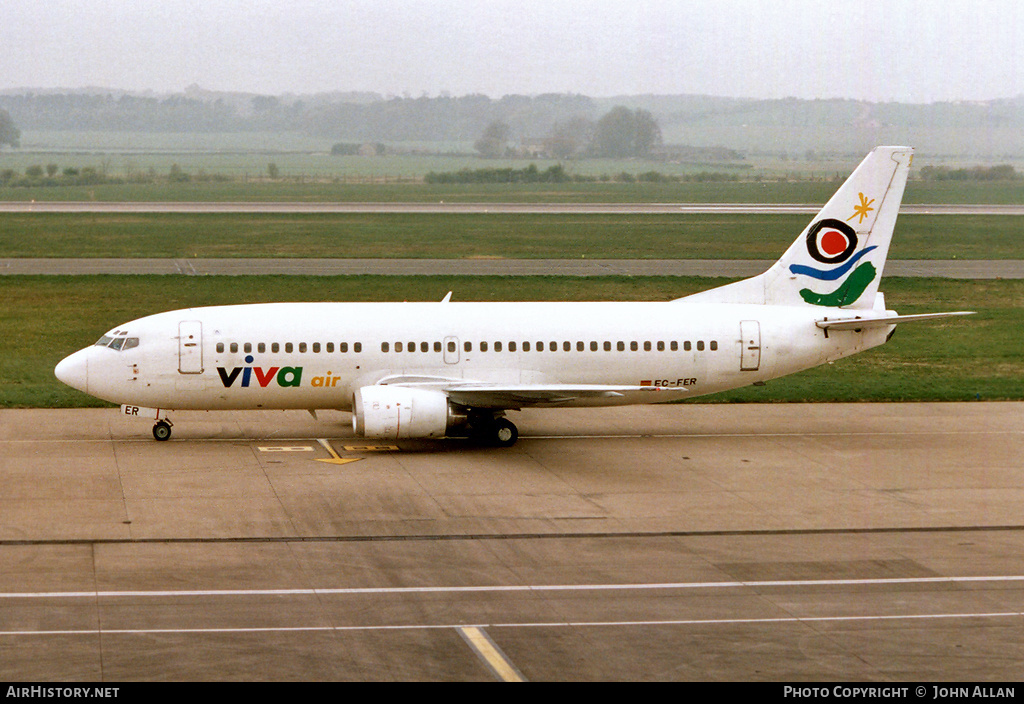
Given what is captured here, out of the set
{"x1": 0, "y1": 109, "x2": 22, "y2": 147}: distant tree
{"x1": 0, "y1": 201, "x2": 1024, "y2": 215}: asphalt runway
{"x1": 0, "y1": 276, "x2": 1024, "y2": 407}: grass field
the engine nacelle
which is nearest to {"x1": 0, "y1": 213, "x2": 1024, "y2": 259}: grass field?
{"x1": 0, "y1": 201, "x2": 1024, "y2": 215}: asphalt runway

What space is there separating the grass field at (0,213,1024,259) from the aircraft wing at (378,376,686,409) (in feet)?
139

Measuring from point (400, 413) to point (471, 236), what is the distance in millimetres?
54940

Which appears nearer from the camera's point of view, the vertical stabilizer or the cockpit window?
the cockpit window

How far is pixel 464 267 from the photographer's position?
229ft

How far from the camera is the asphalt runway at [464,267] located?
220 feet

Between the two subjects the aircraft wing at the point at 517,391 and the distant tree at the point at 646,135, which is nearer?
the aircraft wing at the point at 517,391

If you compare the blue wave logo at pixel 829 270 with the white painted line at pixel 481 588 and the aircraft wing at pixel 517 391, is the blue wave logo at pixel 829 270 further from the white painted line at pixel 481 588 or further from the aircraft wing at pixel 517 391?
the white painted line at pixel 481 588

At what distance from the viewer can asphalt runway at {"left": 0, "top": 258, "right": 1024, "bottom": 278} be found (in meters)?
67.1

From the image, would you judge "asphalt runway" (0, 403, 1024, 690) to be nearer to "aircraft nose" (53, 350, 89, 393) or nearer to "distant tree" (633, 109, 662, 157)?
"aircraft nose" (53, 350, 89, 393)

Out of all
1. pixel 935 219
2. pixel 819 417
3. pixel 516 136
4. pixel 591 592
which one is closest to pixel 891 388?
pixel 819 417

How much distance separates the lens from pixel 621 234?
8500cm

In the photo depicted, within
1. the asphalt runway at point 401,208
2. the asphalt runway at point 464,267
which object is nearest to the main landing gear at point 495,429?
the asphalt runway at point 464,267

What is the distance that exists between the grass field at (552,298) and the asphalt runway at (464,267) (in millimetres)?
3257

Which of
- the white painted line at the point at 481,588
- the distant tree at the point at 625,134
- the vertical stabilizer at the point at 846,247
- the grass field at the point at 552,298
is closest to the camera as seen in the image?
the white painted line at the point at 481,588
